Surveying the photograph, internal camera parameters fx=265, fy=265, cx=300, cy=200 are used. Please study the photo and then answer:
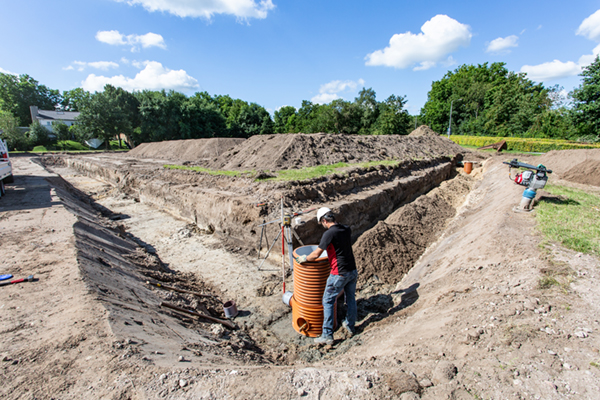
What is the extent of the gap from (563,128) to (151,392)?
4355 cm

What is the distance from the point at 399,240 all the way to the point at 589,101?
26847 mm

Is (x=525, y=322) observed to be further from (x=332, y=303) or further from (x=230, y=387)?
(x=230, y=387)

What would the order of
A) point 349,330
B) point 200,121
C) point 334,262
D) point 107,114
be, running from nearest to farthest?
point 334,262 → point 349,330 → point 107,114 → point 200,121

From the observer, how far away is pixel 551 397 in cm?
212

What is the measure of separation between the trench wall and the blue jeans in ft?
9.18

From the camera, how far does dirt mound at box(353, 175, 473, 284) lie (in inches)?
250

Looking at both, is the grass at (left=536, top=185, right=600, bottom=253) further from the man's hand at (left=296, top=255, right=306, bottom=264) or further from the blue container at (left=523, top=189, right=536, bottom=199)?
the man's hand at (left=296, top=255, right=306, bottom=264)

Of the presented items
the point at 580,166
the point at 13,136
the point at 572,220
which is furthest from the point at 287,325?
the point at 13,136

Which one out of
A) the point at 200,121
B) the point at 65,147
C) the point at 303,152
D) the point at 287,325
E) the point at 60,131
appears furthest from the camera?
the point at 200,121

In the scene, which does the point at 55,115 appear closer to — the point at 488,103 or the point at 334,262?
the point at 334,262

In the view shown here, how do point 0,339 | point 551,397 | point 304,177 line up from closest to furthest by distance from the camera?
point 551,397 → point 0,339 → point 304,177

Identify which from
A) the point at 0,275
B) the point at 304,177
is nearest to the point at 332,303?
the point at 0,275

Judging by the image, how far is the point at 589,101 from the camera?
854 inches

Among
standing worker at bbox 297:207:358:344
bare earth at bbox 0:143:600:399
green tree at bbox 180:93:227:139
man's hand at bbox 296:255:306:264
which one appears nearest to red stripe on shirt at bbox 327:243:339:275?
standing worker at bbox 297:207:358:344
